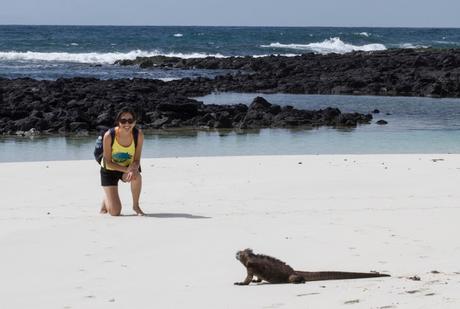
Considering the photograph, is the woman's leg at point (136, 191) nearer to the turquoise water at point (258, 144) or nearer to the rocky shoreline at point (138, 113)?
the turquoise water at point (258, 144)

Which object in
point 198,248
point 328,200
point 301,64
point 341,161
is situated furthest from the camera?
point 301,64

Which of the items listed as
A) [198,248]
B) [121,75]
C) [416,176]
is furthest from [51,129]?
[121,75]

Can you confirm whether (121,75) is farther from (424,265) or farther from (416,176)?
(424,265)

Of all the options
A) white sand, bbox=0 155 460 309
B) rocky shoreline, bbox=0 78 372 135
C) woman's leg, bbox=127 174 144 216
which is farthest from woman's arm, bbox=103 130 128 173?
rocky shoreline, bbox=0 78 372 135

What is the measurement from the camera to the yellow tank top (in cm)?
835

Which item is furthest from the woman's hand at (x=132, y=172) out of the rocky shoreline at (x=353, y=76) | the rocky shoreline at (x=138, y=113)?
the rocky shoreline at (x=353, y=76)

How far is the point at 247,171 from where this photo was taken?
1182cm

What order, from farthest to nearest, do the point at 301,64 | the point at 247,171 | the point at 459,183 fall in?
the point at 301,64, the point at 247,171, the point at 459,183

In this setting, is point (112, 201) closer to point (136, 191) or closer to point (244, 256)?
point (136, 191)

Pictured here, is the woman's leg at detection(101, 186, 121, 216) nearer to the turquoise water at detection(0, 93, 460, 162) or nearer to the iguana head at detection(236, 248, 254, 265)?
the iguana head at detection(236, 248, 254, 265)

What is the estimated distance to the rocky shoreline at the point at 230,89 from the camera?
2084 cm

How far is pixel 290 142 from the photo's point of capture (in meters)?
17.7

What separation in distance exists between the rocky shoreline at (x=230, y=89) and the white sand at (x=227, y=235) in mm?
8566

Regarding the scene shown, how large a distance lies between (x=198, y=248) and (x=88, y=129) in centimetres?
1363
